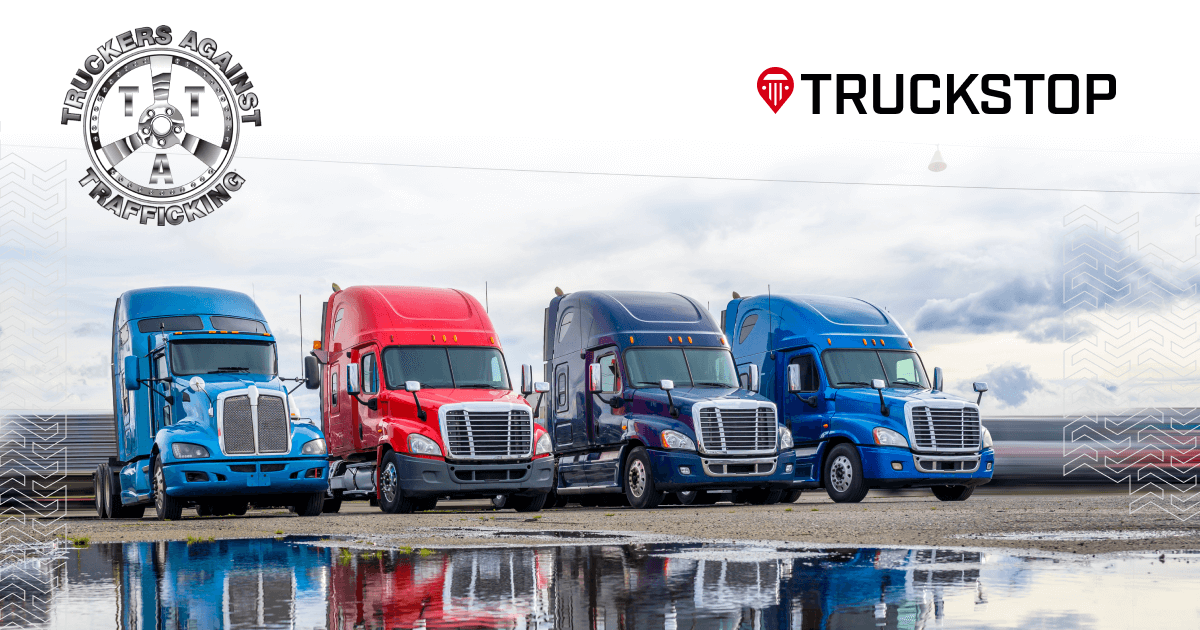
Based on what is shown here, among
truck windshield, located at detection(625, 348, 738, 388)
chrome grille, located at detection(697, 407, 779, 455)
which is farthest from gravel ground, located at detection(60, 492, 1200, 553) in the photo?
truck windshield, located at detection(625, 348, 738, 388)

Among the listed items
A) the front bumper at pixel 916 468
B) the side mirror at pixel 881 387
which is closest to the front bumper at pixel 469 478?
the front bumper at pixel 916 468

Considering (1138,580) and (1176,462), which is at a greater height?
(1138,580)

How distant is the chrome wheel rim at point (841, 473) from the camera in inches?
862

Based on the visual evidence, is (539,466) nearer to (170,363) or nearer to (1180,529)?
(170,363)

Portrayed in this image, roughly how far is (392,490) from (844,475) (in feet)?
26.2

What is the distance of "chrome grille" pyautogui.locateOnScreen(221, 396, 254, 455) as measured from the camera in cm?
1911

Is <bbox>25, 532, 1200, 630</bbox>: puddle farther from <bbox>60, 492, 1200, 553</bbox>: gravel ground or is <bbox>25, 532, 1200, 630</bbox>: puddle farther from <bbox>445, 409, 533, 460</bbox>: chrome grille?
<bbox>445, 409, 533, 460</bbox>: chrome grille

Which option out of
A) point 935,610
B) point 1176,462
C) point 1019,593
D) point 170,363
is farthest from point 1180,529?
point 1176,462

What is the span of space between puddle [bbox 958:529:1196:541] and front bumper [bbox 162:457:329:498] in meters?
11.2

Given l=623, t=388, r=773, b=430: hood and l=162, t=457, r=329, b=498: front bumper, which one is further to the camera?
l=623, t=388, r=773, b=430: hood

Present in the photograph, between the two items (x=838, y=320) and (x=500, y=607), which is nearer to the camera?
(x=500, y=607)

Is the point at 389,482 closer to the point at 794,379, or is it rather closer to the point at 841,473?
the point at 794,379

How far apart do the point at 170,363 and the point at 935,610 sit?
16272mm

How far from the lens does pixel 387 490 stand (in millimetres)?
19969
